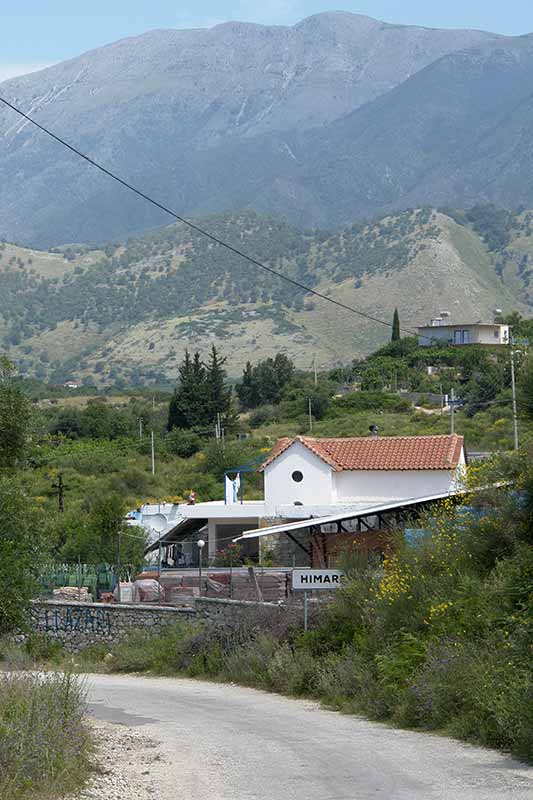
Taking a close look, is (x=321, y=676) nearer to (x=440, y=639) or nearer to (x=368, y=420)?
(x=440, y=639)

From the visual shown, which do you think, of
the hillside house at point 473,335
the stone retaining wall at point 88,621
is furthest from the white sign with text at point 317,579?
the hillside house at point 473,335

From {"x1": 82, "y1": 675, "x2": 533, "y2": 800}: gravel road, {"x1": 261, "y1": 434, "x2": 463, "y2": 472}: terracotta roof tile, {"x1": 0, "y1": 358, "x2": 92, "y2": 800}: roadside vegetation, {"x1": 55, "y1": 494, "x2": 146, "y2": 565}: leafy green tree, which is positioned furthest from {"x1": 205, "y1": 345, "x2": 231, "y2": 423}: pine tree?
{"x1": 82, "y1": 675, "x2": 533, "y2": 800}: gravel road

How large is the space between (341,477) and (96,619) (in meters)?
13.4

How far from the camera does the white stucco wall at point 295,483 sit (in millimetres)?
43938

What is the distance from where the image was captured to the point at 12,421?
2420 cm

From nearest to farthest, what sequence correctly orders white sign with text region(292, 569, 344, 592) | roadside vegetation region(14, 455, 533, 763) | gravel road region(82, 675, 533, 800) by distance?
gravel road region(82, 675, 533, 800) < roadside vegetation region(14, 455, 533, 763) < white sign with text region(292, 569, 344, 592)

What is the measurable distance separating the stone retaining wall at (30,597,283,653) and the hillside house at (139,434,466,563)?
399 inches

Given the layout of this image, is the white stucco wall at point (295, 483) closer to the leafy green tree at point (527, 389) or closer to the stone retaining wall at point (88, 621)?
the stone retaining wall at point (88, 621)

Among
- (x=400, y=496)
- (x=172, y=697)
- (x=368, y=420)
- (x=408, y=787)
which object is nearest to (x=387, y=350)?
(x=368, y=420)

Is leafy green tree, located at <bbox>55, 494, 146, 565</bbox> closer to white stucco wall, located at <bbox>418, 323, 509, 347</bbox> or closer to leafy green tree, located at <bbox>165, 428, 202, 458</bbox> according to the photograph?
leafy green tree, located at <bbox>165, 428, 202, 458</bbox>

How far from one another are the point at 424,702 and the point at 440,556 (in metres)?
3.84

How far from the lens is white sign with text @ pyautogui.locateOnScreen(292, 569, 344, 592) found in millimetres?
23484

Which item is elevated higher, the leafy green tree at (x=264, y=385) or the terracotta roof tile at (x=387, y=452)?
the leafy green tree at (x=264, y=385)

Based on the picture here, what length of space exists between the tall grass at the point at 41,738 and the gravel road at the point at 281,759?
40cm
